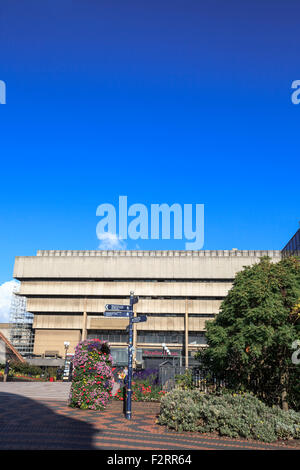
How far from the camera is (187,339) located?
69375 mm

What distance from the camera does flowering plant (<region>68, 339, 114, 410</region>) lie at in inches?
650

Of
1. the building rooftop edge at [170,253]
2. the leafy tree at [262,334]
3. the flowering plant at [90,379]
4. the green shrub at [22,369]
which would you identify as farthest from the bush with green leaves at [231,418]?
the building rooftop edge at [170,253]

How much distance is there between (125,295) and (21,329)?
24.2 meters

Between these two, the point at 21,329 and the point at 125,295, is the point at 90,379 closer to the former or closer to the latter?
the point at 125,295

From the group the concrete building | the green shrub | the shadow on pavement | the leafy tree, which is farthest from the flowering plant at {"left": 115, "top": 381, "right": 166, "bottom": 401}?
the concrete building

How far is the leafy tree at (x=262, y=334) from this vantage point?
14.7 meters

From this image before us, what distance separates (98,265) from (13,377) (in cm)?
3919

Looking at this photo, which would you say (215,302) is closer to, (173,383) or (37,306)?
(37,306)

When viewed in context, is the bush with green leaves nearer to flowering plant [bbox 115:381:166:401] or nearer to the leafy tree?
the leafy tree

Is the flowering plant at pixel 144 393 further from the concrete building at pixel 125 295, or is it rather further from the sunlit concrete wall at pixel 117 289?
the sunlit concrete wall at pixel 117 289

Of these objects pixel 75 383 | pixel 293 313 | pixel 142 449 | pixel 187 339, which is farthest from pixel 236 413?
pixel 187 339

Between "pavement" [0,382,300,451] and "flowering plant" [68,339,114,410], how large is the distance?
53 cm

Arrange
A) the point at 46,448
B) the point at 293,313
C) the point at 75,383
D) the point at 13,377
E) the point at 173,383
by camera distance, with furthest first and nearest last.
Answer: the point at 13,377
the point at 173,383
the point at 75,383
the point at 293,313
the point at 46,448

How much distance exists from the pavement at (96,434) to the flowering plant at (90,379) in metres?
0.53
